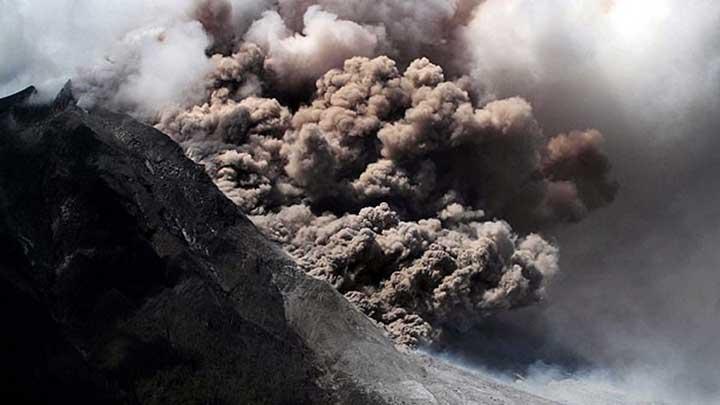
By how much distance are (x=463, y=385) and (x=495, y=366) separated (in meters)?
3.79

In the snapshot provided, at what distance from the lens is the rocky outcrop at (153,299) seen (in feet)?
91.0

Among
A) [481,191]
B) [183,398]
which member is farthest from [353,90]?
[183,398]

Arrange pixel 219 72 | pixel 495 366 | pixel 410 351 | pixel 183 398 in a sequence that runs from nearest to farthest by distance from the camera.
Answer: pixel 183 398 → pixel 410 351 → pixel 495 366 → pixel 219 72

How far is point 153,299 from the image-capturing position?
2923cm

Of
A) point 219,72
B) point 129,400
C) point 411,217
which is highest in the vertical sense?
point 219,72

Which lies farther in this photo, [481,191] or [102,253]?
[481,191]

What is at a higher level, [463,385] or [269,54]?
[269,54]

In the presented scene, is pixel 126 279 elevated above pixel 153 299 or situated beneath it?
elevated above

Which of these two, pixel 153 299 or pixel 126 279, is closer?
pixel 153 299

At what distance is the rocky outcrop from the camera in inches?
1093

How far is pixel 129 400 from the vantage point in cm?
2775

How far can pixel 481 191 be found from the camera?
3453 centimetres

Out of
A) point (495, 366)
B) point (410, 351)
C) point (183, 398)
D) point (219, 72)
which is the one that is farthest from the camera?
point (219, 72)

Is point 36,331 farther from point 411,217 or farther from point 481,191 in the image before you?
point 481,191
